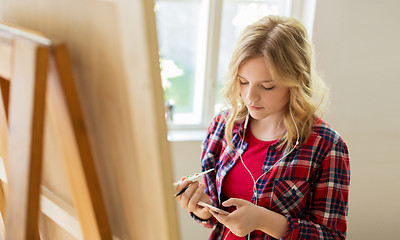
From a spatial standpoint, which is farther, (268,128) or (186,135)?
(186,135)

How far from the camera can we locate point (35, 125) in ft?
2.18

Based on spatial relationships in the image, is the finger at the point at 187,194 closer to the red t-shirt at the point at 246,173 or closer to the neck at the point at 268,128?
the red t-shirt at the point at 246,173

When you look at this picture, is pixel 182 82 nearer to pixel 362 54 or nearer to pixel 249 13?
pixel 249 13

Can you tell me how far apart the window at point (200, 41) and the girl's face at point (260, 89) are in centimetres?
89

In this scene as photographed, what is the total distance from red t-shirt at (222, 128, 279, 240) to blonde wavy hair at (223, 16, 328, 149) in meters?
0.08

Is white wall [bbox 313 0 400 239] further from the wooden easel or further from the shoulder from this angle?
the wooden easel

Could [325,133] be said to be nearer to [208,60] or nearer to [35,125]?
[35,125]

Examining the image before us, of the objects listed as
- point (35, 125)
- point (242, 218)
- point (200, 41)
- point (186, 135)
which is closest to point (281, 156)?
point (242, 218)

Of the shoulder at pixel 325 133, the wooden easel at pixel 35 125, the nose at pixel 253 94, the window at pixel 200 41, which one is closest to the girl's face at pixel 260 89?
the nose at pixel 253 94

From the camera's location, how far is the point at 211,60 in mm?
2309

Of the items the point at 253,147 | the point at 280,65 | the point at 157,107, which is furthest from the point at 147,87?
the point at 253,147

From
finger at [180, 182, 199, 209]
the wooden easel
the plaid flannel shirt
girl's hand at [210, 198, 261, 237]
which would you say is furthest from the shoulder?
the wooden easel

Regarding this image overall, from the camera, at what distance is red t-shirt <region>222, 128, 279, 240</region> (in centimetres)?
137

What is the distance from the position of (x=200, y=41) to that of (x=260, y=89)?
1.10 metres
